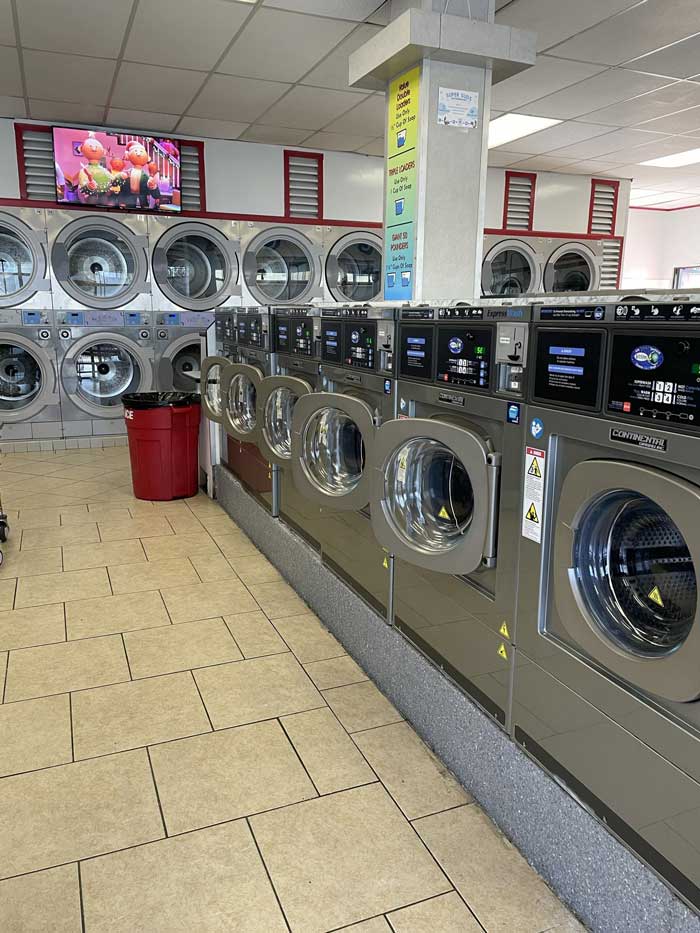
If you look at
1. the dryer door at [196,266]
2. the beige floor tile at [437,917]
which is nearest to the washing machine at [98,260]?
the dryer door at [196,266]

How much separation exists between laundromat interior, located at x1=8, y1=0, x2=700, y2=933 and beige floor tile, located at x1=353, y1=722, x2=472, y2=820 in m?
0.01

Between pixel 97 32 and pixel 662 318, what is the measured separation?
4.54 meters

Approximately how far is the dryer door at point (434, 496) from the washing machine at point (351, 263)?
5.49 metres

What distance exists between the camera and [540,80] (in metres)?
5.18

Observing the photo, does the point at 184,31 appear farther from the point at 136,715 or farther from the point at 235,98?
the point at 136,715

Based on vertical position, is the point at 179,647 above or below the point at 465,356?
below

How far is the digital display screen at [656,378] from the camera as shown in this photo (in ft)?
4.17

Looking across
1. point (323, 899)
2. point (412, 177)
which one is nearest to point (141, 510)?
point (412, 177)

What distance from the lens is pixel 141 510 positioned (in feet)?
15.9

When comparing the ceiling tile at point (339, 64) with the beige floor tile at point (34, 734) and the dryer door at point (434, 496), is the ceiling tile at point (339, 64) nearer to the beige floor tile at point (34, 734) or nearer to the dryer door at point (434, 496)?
the dryer door at point (434, 496)

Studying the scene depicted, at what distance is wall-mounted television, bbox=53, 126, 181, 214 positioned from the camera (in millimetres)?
6422

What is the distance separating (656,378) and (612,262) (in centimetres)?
842

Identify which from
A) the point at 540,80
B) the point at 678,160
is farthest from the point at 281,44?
the point at 678,160

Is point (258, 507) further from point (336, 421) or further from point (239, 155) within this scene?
point (239, 155)
